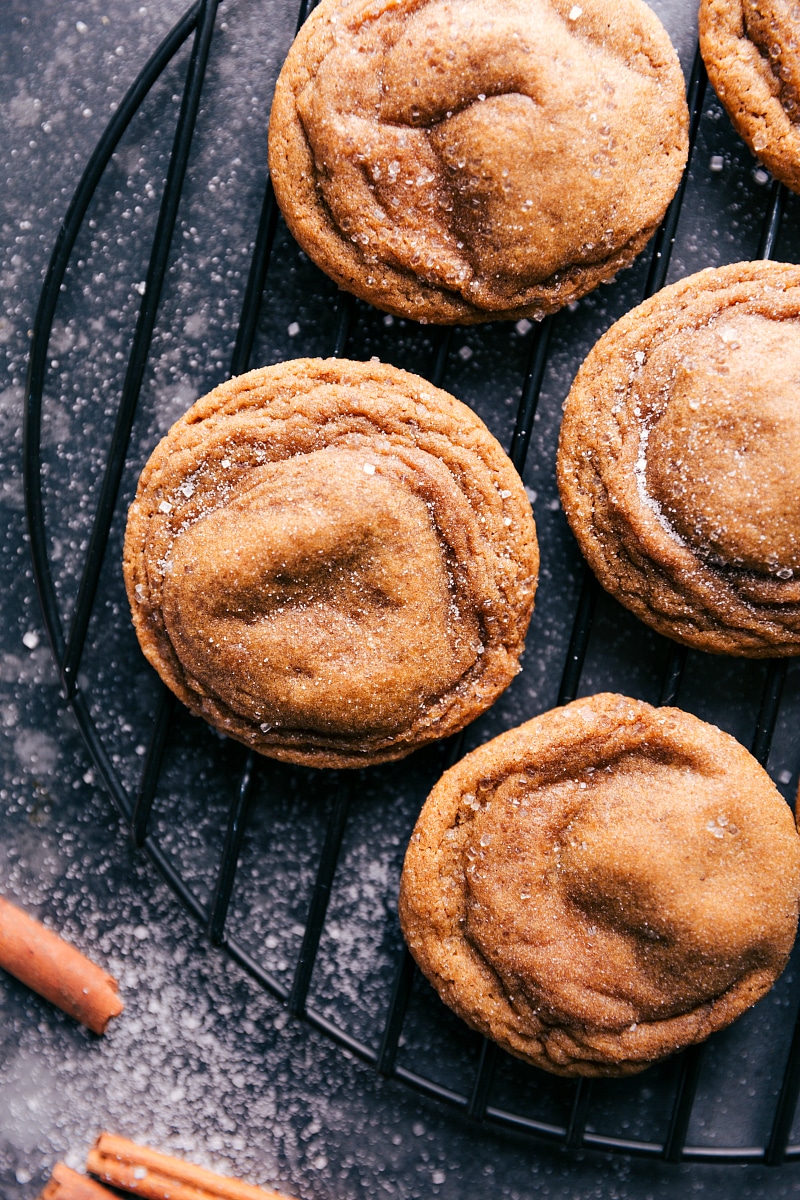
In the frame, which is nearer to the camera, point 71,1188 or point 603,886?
point 603,886

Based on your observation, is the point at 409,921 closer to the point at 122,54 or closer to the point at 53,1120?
the point at 53,1120

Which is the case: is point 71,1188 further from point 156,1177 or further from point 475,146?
point 475,146

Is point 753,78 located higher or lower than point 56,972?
higher

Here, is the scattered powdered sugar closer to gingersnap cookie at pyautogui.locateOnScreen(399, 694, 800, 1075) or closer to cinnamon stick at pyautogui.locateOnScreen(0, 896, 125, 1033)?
gingersnap cookie at pyautogui.locateOnScreen(399, 694, 800, 1075)

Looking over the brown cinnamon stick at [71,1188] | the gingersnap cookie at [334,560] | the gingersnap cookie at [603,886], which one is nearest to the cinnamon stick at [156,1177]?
the brown cinnamon stick at [71,1188]

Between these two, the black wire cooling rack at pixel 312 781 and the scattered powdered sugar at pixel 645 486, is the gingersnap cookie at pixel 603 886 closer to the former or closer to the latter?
the black wire cooling rack at pixel 312 781

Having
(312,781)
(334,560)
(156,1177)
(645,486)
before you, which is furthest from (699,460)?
(156,1177)

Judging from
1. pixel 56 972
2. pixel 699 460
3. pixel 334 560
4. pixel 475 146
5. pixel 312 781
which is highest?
pixel 475 146
